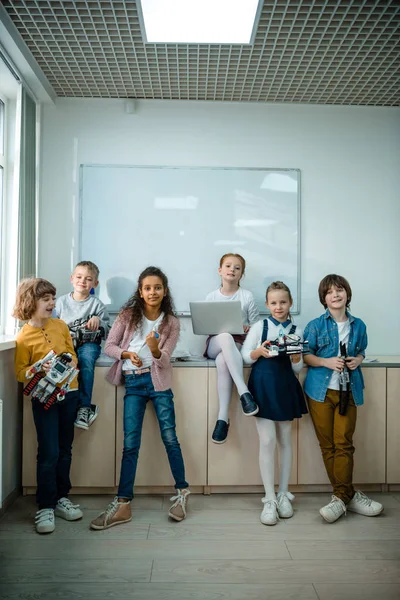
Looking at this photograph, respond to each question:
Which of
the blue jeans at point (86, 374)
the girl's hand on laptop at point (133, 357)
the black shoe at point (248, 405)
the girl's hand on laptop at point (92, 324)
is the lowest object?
the black shoe at point (248, 405)

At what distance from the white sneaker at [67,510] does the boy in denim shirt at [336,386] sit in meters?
1.33

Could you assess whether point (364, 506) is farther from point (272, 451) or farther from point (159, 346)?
point (159, 346)

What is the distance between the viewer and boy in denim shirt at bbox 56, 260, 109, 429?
8.97 feet

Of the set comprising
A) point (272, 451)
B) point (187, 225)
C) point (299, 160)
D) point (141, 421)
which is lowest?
point (272, 451)

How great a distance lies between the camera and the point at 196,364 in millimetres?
2873

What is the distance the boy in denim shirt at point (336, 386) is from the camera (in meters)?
2.61

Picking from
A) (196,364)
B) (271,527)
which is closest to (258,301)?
(196,364)

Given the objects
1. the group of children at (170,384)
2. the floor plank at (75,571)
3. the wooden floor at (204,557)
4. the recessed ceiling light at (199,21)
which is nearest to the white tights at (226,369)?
the group of children at (170,384)

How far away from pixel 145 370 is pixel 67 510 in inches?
31.9

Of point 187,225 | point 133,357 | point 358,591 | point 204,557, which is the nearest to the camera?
point 358,591

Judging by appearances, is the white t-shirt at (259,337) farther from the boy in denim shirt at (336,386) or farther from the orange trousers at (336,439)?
the orange trousers at (336,439)

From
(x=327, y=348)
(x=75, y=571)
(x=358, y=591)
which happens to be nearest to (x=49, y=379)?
(x=75, y=571)

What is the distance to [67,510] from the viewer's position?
8.31 feet

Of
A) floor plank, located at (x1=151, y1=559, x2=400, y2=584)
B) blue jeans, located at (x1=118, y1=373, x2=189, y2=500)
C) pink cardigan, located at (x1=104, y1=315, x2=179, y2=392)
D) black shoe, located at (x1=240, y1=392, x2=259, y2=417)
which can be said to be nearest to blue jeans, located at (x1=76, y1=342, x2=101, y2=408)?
pink cardigan, located at (x1=104, y1=315, x2=179, y2=392)
